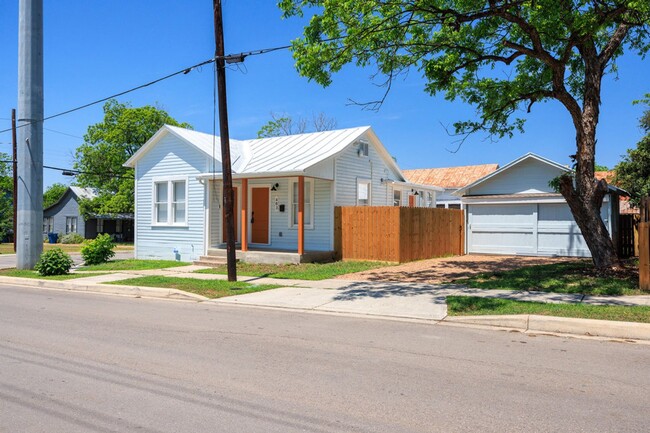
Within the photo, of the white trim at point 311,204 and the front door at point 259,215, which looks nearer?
the white trim at point 311,204

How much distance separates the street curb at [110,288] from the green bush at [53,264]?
702 millimetres

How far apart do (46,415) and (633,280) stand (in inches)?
473

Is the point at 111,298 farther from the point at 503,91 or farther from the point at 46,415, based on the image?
the point at 503,91

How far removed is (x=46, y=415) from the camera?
455 centimetres

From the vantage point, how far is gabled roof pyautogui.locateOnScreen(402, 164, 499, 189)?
37.4 meters

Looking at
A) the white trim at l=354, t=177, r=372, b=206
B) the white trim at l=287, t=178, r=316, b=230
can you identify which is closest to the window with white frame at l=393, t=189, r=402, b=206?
the white trim at l=354, t=177, r=372, b=206

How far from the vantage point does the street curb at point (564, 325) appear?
7.83m

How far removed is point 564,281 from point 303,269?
756cm

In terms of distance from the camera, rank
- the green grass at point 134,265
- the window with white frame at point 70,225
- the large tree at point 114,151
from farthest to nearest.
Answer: the window with white frame at point 70,225, the large tree at point 114,151, the green grass at point 134,265

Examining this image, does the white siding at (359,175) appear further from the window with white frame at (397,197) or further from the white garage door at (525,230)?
the white garage door at (525,230)

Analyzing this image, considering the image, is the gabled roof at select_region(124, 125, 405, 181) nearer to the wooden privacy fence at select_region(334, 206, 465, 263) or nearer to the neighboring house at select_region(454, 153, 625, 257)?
the wooden privacy fence at select_region(334, 206, 465, 263)

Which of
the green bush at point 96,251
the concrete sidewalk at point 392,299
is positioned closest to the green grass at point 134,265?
the green bush at point 96,251

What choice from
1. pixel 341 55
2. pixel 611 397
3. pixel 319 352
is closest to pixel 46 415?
pixel 319 352

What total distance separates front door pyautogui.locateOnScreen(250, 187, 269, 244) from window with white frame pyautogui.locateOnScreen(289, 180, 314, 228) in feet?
3.81
